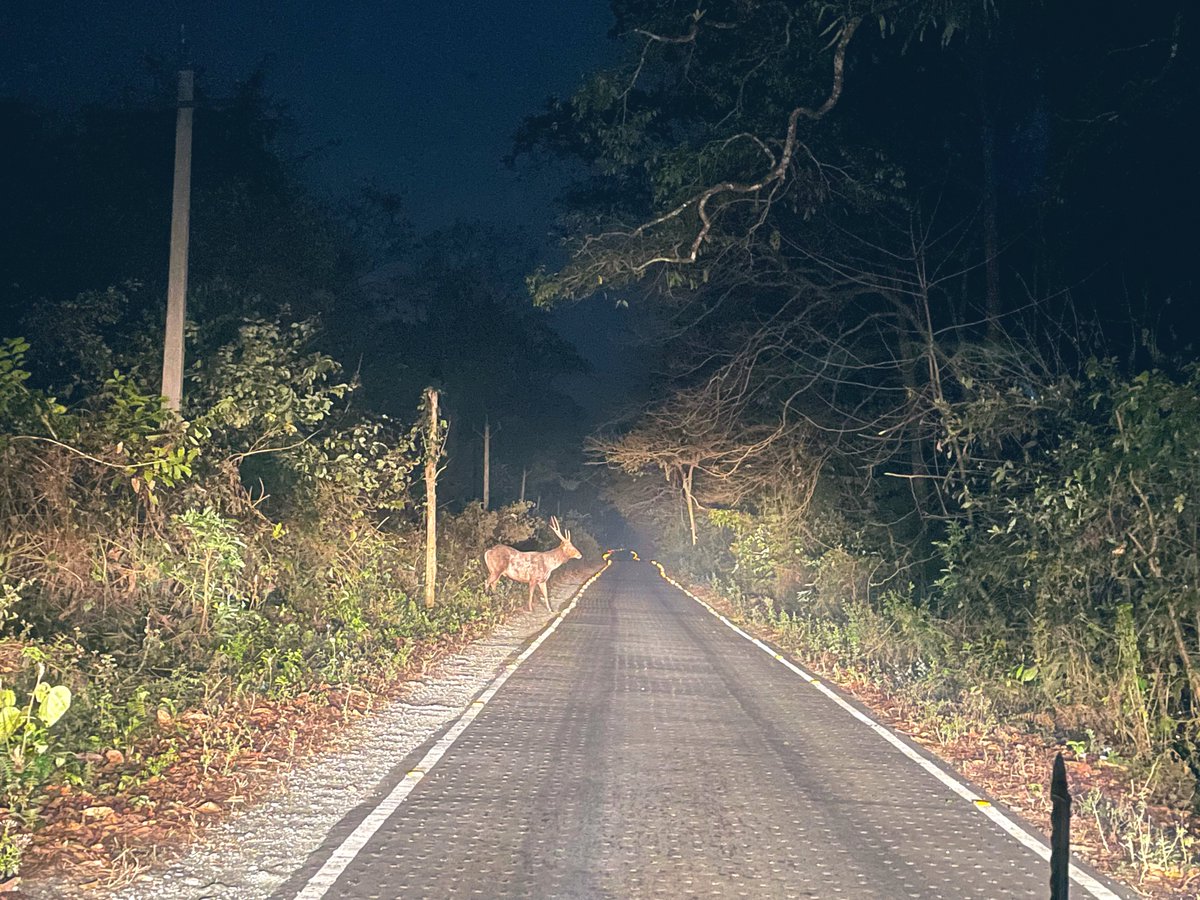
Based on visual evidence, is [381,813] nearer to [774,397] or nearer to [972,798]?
[972,798]

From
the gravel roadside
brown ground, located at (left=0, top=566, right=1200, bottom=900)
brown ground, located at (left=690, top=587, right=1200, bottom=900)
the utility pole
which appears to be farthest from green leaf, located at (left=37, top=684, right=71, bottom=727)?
brown ground, located at (left=690, top=587, right=1200, bottom=900)

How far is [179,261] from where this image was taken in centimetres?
1083

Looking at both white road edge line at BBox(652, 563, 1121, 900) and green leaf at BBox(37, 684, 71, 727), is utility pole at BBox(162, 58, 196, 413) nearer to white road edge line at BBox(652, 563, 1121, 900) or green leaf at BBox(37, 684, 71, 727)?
green leaf at BBox(37, 684, 71, 727)

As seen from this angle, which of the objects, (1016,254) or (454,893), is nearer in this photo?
(454,893)

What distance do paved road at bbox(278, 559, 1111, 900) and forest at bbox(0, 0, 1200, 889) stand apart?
1.22 m

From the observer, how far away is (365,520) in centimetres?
1636

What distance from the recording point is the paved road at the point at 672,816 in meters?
5.40

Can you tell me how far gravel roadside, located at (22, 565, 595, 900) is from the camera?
5.21 m

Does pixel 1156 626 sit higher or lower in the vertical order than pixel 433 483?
lower

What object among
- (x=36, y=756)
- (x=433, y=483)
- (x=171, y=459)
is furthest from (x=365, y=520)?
(x=36, y=756)

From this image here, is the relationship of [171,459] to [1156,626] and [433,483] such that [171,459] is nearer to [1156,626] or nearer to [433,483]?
[1156,626]

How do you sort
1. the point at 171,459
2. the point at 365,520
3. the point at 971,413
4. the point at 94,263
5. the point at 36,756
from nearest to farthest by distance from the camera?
the point at 36,756 < the point at 171,459 < the point at 971,413 < the point at 365,520 < the point at 94,263

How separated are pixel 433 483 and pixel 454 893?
15.6 m

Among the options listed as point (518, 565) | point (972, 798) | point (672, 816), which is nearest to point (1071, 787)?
point (972, 798)
